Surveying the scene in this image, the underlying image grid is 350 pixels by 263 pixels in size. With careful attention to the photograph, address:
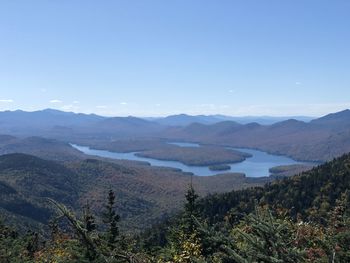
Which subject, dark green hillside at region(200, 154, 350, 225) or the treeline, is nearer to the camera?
the treeline

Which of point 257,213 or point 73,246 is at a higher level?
point 257,213

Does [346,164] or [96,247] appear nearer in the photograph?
[96,247]

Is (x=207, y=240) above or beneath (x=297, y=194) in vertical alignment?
above

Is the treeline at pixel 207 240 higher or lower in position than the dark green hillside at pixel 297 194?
higher

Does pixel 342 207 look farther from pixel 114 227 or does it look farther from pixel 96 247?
pixel 114 227

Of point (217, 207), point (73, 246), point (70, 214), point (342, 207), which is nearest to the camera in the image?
point (70, 214)

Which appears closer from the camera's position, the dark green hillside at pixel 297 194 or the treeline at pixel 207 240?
the treeline at pixel 207 240

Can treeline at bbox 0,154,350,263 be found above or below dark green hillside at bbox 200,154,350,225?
above

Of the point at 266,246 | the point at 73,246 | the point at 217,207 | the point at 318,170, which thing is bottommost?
the point at 217,207

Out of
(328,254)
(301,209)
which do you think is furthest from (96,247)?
(301,209)

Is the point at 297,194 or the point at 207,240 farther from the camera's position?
the point at 297,194

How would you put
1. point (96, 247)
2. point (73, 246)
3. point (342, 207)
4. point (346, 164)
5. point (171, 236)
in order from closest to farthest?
point (96, 247)
point (73, 246)
point (342, 207)
point (171, 236)
point (346, 164)
